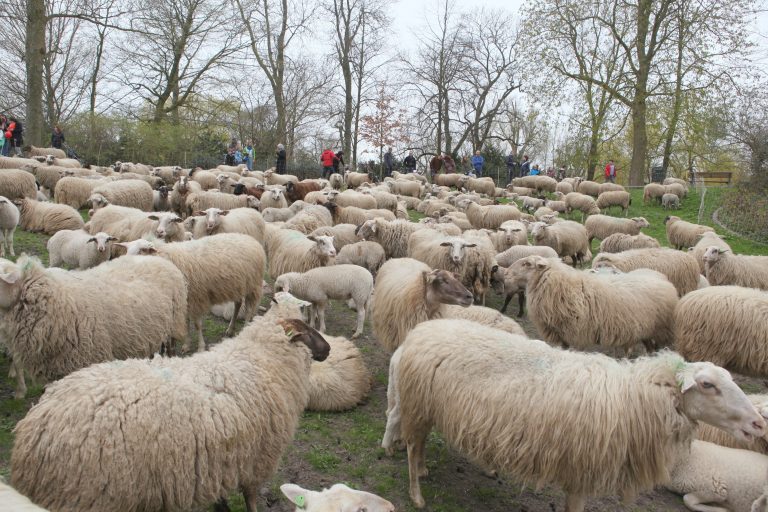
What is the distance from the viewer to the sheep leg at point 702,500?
16.1 feet

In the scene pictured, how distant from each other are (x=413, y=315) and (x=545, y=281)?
215 cm

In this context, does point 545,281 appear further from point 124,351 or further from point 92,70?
point 92,70

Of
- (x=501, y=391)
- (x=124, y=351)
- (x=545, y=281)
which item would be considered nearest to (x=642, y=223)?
(x=545, y=281)

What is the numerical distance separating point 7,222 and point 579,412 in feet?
35.8

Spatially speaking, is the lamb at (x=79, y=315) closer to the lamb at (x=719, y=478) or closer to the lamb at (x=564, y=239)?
the lamb at (x=719, y=478)

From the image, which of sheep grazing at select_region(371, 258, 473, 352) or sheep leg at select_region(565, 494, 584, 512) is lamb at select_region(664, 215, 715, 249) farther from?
sheep leg at select_region(565, 494, 584, 512)

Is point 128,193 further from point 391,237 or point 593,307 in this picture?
point 593,307

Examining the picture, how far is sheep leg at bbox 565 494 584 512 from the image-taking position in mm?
4020

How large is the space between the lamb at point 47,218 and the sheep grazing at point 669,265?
11.6 meters

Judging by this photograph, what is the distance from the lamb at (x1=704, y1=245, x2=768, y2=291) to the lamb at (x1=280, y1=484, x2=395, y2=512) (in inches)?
383

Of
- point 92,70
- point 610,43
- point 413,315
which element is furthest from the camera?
point 92,70

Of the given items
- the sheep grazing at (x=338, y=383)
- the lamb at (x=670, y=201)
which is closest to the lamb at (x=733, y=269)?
the sheep grazing at (x=338, y=383)

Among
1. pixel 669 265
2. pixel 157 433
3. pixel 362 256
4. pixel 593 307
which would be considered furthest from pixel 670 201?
pixel 157 433

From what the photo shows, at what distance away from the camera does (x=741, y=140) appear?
2098 cm
